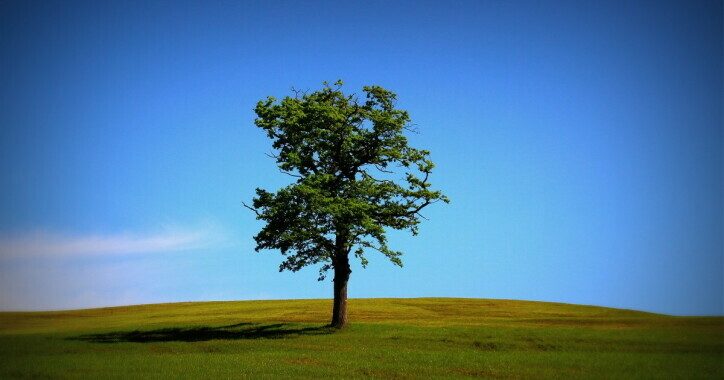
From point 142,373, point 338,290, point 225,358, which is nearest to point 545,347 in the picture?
point 338,290

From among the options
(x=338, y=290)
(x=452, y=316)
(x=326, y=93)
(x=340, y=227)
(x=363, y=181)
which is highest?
(x=326, y=93)

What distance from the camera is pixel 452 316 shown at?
56.2 metres

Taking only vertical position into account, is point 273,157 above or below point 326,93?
below

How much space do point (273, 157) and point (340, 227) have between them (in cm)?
890

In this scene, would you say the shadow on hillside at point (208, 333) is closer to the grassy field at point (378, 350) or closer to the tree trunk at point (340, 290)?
the grassy field at point (378, 350)

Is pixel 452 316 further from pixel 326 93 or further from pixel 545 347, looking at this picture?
pixel 326 93

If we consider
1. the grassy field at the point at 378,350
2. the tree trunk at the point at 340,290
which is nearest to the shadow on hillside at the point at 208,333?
the grassy field at the point at 378,350

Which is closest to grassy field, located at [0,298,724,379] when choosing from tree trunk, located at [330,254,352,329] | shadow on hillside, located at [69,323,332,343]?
shadow on hillside, located at [69,323,332,343]

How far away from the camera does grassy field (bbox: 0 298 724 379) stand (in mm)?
26359

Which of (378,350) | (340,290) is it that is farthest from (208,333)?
(378,350)

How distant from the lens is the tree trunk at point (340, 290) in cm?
4316

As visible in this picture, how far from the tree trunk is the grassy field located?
1.23m

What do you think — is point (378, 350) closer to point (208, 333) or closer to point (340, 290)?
point (340, 290)

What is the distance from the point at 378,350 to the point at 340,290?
36.9 feet
